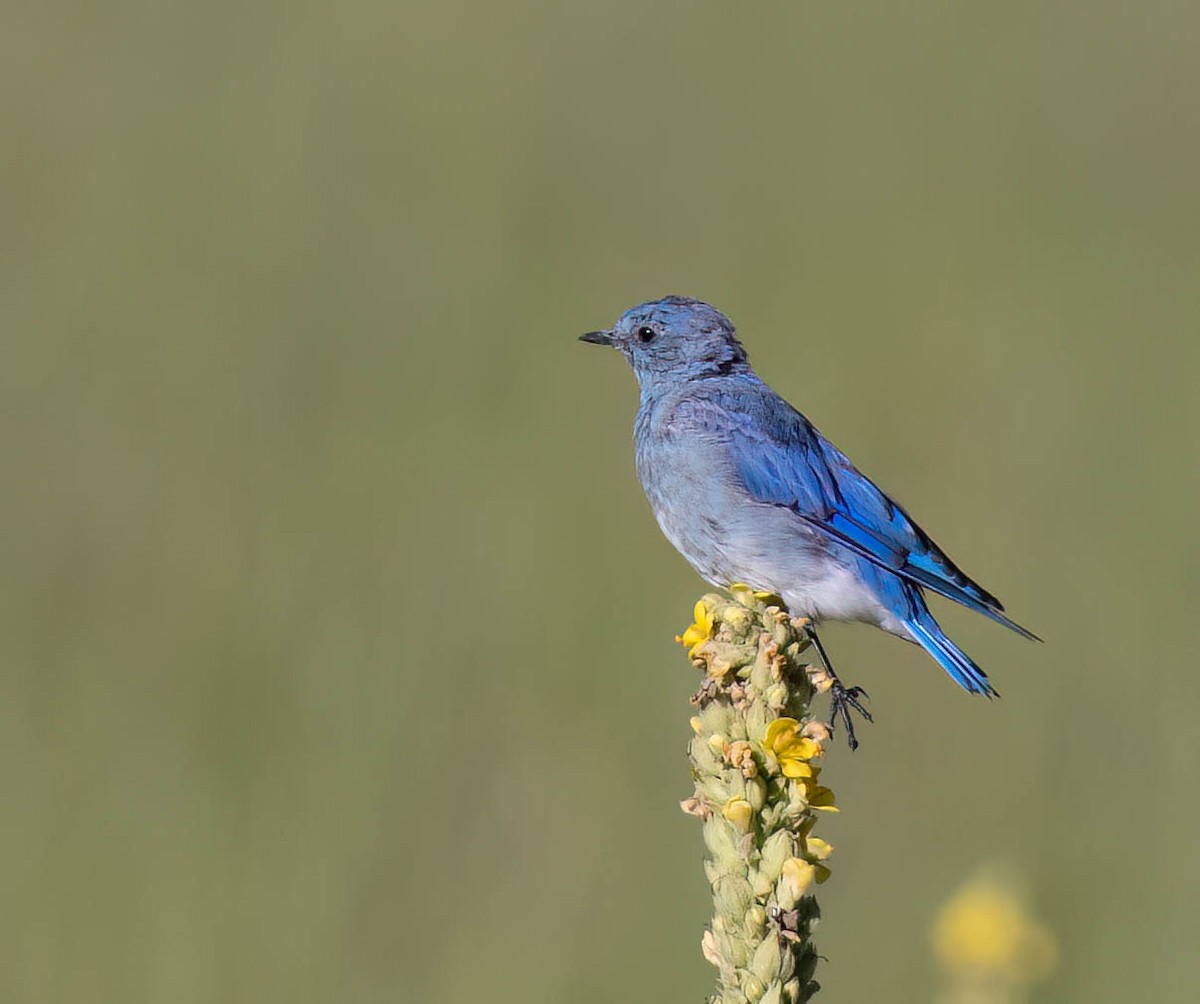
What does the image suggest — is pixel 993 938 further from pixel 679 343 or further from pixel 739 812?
pixel 679 343

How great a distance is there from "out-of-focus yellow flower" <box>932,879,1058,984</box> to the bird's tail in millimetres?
744

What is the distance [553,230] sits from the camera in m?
8.55

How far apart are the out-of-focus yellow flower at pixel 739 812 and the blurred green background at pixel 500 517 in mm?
2371

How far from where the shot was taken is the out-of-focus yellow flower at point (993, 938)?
3174mm

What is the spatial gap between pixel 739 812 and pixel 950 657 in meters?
2.09

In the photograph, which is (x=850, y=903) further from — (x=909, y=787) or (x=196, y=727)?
(x=196, y=727)

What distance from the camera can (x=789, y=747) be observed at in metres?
2.34

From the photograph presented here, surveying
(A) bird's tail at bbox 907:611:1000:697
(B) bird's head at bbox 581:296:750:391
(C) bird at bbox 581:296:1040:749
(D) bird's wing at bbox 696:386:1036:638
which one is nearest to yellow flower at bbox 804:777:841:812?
(A) bird's tail at bbox 907:611:1000:697

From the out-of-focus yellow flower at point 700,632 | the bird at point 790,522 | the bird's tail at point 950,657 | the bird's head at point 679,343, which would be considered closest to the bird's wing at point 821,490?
the bird at point 790,522

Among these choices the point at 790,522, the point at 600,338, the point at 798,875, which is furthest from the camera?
the point at 600,338

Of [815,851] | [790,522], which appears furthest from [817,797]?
[790,522]

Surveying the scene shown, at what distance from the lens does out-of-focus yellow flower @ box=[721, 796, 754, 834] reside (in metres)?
2.30

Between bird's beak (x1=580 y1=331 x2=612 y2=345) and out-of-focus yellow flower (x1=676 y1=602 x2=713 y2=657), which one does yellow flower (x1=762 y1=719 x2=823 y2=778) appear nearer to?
out-of-focus yellow flower (x1=676 y1=602 x2=713 y2=657)

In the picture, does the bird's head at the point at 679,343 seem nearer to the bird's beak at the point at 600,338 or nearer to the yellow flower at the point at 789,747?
the bird's beak at the point at 600,338
